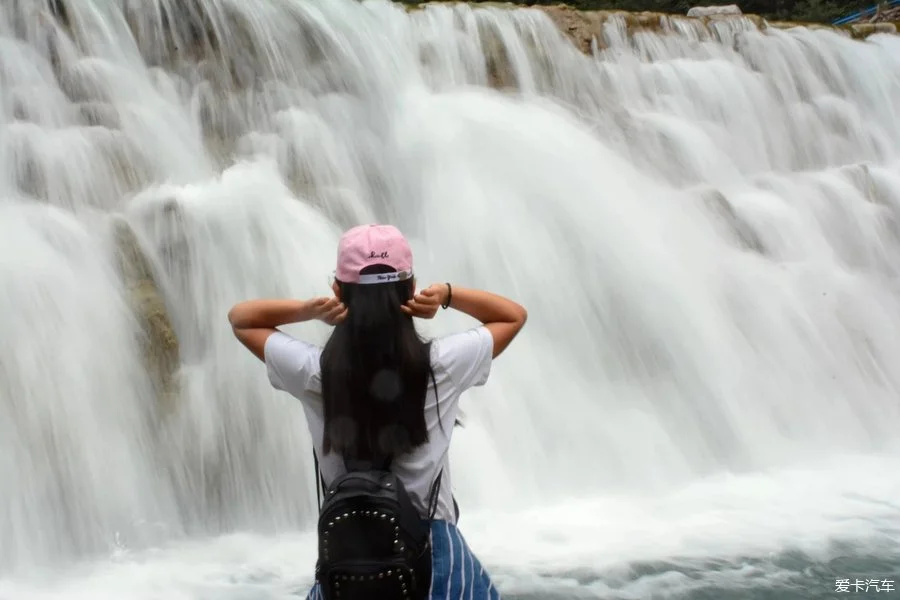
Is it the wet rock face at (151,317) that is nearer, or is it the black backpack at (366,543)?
the black backpack at (366,543)

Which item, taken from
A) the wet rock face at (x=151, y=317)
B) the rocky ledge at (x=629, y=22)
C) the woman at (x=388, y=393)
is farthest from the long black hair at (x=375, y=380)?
the rocky ledge at (x=629, y=22)

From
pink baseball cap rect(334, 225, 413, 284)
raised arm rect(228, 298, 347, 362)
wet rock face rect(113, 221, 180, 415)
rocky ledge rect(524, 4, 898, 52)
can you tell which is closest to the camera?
pink baseball cap rect(334, 225, 413, 284)

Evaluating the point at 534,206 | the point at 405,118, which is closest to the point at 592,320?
the point at 534,206

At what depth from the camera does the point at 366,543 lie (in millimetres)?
1870

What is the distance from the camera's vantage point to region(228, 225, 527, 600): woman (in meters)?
1.96

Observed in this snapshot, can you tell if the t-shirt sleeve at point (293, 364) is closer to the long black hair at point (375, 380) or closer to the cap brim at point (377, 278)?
the long black hair at point (375, 380)

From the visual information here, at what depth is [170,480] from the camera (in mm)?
4879

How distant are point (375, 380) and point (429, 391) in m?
0.12

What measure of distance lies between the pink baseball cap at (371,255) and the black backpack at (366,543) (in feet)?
1.35

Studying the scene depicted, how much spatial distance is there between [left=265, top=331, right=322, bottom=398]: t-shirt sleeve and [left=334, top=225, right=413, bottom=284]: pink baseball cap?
0.19 meters

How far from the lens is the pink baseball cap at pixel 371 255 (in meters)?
1.99

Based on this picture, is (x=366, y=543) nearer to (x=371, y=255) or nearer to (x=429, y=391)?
(x=429, y=391)
